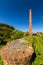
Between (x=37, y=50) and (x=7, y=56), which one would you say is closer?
(x=7, y=56)

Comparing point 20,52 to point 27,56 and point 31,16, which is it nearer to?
point 27,56

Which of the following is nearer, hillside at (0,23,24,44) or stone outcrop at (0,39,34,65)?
stone outcrop at (0,39,34,65)

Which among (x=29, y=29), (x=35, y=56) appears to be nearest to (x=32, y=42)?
(x=35, y=56)

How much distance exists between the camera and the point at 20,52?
8375mm

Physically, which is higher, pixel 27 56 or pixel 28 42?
pixel 28 42

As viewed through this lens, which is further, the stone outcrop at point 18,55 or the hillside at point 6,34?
the hillside at point 6,34

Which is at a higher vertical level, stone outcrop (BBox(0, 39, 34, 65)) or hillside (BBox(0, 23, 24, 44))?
hillside (BBox(0, 23, 24, 44))

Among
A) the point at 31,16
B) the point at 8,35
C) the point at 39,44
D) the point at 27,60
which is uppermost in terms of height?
the point at 31,16

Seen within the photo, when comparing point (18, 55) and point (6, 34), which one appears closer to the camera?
point (18, 55)

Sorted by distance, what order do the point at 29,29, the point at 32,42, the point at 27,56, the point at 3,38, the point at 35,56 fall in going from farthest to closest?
the point at 3,38 → the point at 29,29 → the point at 32,42 → the point at 35,56 → the point at 27,56

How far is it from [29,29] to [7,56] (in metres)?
5.48

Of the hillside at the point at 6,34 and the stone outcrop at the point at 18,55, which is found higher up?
the hillside at the point at 6,34

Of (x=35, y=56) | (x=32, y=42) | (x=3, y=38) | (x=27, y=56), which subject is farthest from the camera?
(x=3, y=38)

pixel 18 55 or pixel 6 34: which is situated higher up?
pixel 6 34
